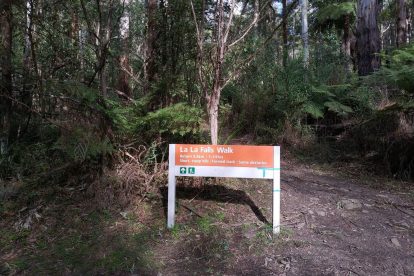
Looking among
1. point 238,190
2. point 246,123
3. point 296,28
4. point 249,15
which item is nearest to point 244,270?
point 238,190

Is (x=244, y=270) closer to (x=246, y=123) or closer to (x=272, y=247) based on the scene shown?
(x=272, y=247)

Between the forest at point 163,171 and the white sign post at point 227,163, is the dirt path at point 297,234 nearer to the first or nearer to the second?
the forest at point 163,171

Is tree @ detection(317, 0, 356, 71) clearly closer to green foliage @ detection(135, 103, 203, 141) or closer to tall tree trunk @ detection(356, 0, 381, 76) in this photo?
tall tree trunk @ detection(356, 0, 381, 76)

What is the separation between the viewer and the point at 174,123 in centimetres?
461

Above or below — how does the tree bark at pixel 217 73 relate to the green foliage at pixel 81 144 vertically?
above

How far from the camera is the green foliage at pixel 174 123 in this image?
181 inches

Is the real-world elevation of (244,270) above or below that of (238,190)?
below

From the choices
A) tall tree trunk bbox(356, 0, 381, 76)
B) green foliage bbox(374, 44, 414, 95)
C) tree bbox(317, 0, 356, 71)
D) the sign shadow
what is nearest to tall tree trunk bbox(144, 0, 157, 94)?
the sign shadow

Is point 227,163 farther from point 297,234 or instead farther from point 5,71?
point 5,71

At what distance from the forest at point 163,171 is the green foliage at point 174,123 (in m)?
0.02

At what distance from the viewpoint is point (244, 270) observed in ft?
11.2

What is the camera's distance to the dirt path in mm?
3451

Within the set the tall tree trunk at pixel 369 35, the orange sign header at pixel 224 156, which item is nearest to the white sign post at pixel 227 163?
the orange sign header at pixel 224 156

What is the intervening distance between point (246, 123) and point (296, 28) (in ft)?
67.3
